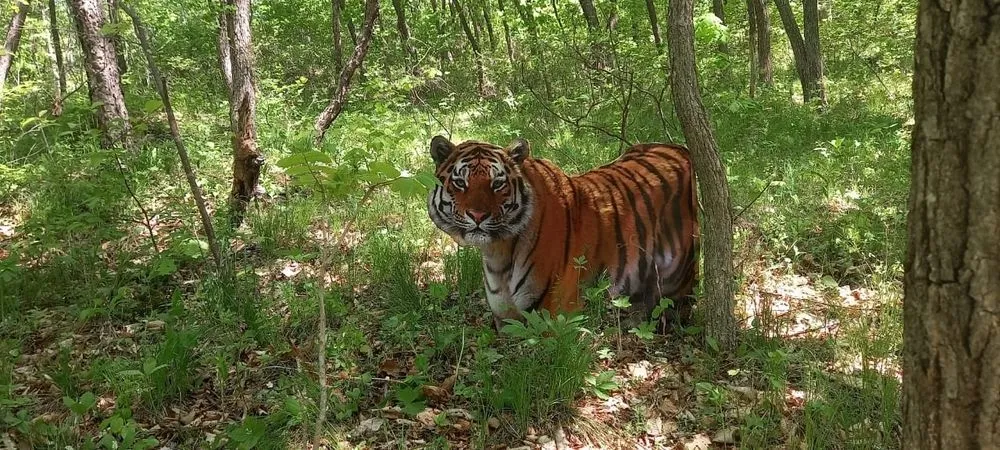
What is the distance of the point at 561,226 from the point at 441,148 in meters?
0.82

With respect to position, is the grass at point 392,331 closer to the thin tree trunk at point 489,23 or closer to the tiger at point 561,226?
the tiger at point 561,226

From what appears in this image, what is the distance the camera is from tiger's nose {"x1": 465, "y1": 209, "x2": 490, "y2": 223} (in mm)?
3529

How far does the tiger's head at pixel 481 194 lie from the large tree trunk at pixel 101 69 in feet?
15.8

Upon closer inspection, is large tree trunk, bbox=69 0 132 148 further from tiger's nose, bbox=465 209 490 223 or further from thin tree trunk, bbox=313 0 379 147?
tiger's nose, bbox=465 209 490 223

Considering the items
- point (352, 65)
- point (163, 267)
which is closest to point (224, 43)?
point (352, 65)

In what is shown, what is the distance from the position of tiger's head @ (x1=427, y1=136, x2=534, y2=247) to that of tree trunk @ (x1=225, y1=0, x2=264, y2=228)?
277 cm

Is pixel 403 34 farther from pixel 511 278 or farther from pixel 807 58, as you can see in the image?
pixel 511 278

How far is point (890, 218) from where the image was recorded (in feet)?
15.9

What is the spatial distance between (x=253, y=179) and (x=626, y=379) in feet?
13.3

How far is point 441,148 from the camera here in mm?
3771

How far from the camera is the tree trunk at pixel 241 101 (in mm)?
5781

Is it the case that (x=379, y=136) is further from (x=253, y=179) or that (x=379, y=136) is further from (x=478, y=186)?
(x=478, y=186)

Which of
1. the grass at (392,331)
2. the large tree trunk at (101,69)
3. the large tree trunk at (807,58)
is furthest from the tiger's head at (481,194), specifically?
the large tree trunk at (807,58)

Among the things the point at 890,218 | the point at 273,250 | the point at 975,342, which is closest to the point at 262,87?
the point at 273,250
